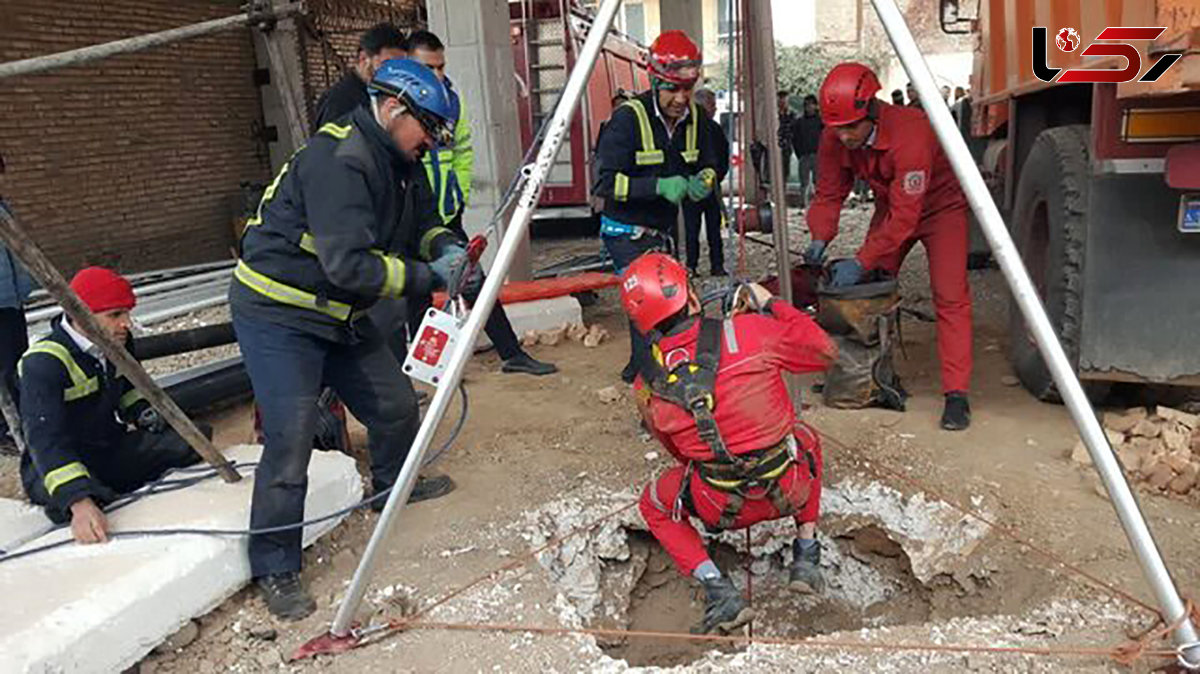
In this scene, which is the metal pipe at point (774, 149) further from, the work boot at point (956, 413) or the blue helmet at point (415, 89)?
the blue helmet at point (415, 89)

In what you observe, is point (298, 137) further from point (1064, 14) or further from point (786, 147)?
point (786, 147)

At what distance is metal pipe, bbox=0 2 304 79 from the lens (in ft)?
10.0

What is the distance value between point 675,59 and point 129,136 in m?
7.81

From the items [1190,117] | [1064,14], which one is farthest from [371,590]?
[1064,14]

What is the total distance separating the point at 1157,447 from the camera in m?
3.89

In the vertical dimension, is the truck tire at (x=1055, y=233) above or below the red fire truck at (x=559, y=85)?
below

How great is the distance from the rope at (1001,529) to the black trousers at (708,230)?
3503 millimetres

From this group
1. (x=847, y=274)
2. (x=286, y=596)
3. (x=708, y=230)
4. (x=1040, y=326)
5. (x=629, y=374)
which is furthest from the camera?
(x=708, y=230)

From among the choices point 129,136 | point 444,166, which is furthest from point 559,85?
point 444,166

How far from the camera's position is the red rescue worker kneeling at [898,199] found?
165 inches

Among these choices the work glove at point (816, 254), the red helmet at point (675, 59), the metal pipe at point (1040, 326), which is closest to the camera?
the metal pipe at point (1040, 326)

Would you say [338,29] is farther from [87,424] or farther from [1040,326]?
[1040,326]

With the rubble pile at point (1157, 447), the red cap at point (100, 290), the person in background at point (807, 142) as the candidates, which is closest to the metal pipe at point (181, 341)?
the red cap at point (100, 290)

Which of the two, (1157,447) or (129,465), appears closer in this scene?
(129,465)
